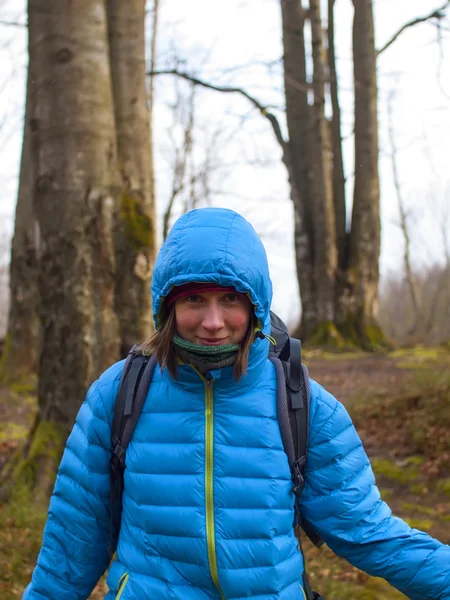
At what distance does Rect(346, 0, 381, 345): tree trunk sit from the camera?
47.4 feet

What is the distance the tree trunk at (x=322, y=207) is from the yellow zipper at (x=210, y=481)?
12.6 metres

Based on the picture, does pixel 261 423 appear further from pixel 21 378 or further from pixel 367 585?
pixel 21 378

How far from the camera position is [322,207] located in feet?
48.1

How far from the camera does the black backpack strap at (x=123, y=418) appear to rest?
2.19 m

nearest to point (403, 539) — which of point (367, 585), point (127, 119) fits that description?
point (367, 585)

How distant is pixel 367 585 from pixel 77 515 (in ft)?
7.49

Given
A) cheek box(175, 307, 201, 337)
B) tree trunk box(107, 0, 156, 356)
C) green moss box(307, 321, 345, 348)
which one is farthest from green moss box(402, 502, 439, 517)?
green moss box(307, 321, 345, 348)

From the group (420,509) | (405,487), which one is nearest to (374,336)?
(405,487)

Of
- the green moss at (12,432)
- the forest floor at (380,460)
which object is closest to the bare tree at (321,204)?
the forest floor at (380,460)

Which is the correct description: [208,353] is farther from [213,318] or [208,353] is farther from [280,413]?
[280,413]

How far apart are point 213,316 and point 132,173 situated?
3270mm

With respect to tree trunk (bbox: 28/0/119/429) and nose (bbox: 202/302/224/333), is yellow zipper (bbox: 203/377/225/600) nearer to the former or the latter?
nose (bbox: 202/302/224/333)

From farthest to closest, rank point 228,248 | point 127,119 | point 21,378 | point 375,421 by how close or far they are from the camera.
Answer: point 21,378 → point 375,421 → point 127,119 → point 228,248

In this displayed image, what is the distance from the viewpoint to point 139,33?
543cm
